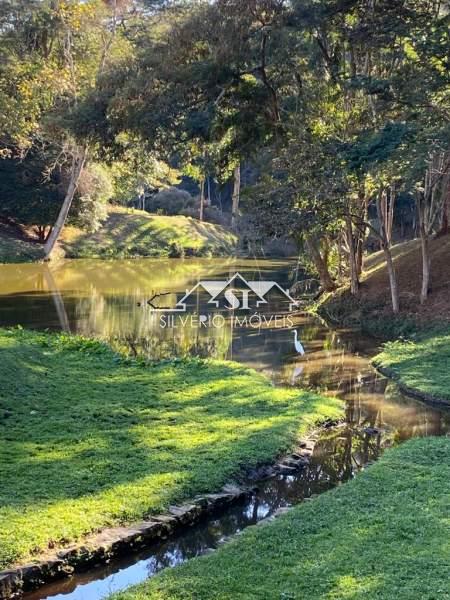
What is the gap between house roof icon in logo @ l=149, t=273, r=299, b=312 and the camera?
2665 cm

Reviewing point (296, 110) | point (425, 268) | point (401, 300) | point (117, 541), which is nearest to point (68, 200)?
point (296, 110)

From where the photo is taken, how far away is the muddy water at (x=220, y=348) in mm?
6621

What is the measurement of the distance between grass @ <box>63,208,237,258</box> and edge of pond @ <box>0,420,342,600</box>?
1409 inches

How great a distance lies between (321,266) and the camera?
23.9 metres

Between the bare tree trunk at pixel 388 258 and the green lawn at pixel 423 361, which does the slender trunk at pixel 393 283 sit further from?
the green lawn at pixel 423 361

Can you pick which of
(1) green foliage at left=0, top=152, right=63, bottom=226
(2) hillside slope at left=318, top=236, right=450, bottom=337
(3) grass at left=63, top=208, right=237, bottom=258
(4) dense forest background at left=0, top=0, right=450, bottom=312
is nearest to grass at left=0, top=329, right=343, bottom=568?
(4) dense forest background at left=0, top=0, right=450, bottom=312

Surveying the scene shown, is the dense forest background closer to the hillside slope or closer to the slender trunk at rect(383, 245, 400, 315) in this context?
the slender trunk at rect(383, 245, 400, 315)

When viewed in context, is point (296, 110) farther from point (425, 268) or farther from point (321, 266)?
point (321, 266)

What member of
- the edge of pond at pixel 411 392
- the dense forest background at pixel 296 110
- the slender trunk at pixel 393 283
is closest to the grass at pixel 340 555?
the edge of pond at pixel 411 392

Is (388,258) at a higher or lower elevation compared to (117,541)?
higher

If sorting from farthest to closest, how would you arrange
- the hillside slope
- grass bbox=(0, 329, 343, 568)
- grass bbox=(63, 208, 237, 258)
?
grass bbox=(63, 208, 237, 258) → the hillside slope → grass bbox=(0, 329, 343, 568)

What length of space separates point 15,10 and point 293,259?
25.6 m

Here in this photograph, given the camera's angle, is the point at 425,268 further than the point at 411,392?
Yes

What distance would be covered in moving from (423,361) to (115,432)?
7.86 metres
